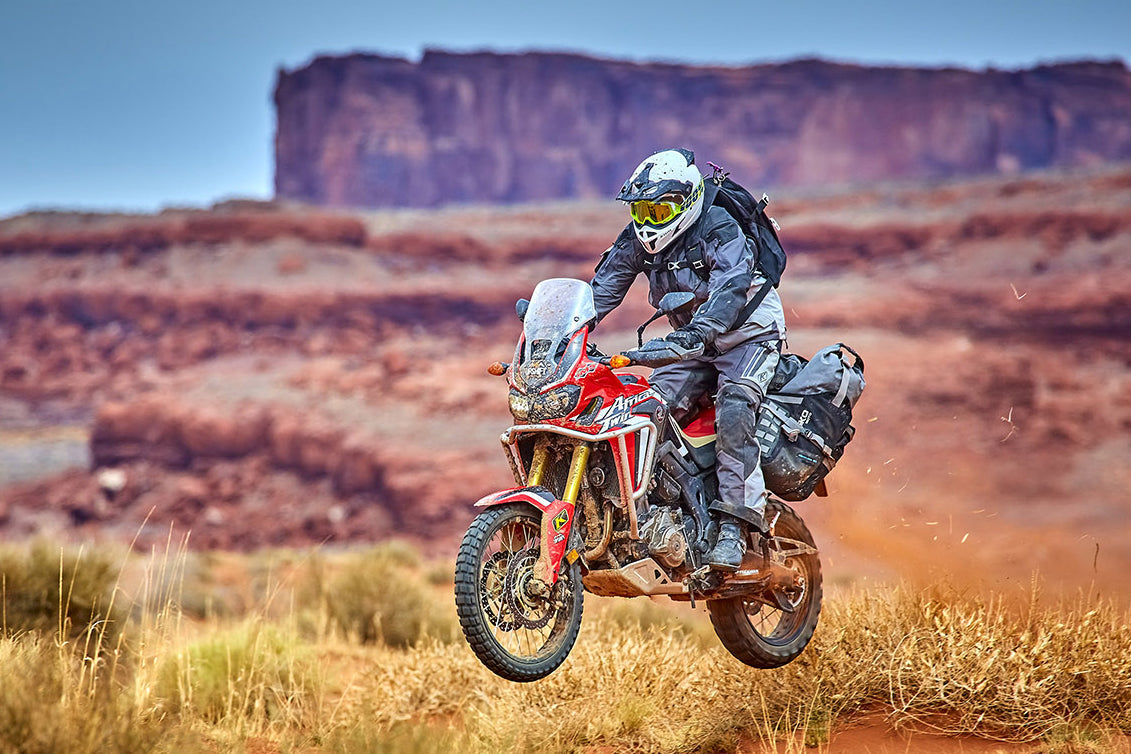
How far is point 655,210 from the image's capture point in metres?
6.54

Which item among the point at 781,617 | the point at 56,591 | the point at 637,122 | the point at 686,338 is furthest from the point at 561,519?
the point at 637,122

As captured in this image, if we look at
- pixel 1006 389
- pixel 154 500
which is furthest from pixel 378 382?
pixel 1006 389

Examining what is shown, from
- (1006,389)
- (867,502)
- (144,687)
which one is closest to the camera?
(144,687)

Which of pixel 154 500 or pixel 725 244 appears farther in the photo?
pixel 154 500

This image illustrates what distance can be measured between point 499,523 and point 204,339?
40120mm

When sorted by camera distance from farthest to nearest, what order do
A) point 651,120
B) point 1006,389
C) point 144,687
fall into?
point 651,120, point 1006,389, point 144,687

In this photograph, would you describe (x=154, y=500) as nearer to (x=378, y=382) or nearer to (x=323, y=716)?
(x=378, y=382)

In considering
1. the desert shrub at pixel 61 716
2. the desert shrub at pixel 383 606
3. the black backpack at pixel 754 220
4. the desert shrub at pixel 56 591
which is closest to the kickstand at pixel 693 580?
the black backpack at pixel 754 220

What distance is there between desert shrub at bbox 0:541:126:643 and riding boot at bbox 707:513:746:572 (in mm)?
4398

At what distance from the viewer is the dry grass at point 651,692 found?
18.3 feet

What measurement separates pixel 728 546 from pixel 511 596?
121 centimetres

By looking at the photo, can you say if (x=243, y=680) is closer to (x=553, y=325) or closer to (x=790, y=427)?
(x=553, y=325)

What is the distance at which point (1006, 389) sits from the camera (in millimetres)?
32156

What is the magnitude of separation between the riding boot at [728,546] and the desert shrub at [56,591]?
4.40 metres
